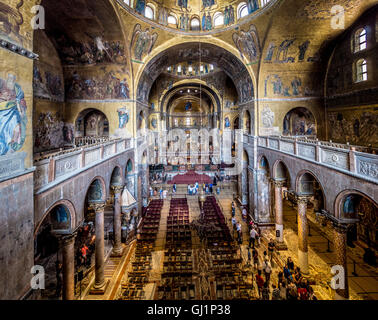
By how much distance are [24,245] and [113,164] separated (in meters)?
7.23

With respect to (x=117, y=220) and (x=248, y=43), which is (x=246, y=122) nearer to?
(x=248, y=43)

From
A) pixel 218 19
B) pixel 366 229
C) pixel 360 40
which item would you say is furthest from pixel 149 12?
pixel 366 229

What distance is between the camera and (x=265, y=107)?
17.2 meters

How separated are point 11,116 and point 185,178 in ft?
60.2

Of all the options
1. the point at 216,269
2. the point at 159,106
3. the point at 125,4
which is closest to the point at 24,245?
the point at 216,269

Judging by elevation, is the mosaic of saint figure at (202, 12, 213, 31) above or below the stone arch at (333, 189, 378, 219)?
above

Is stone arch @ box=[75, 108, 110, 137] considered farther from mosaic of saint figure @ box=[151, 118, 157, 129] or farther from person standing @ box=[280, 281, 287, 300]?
person standing @ box=[280, 281, 287, 300]

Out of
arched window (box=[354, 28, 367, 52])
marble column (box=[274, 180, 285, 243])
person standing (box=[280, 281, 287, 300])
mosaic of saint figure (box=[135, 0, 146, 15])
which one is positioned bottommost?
person standing (box=[280, 281, 287, 300])

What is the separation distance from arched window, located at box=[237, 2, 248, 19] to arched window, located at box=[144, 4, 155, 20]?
6187mm

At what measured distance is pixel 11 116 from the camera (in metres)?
5.03

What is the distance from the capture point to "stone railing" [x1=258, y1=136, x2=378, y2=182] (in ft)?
22.2

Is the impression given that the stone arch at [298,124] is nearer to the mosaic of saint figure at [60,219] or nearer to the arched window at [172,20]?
Answer: the arched window at [172,20]

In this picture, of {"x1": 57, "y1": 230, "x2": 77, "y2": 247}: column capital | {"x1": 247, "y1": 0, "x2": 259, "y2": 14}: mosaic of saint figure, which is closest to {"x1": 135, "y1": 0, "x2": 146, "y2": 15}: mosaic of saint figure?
{"x1": 247, "y1": 0, "x2": 259, "y2": 14}: mosaic of saint figure

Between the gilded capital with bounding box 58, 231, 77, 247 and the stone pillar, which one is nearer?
the gilded capital with bounding box 58, 231, 77, 247
